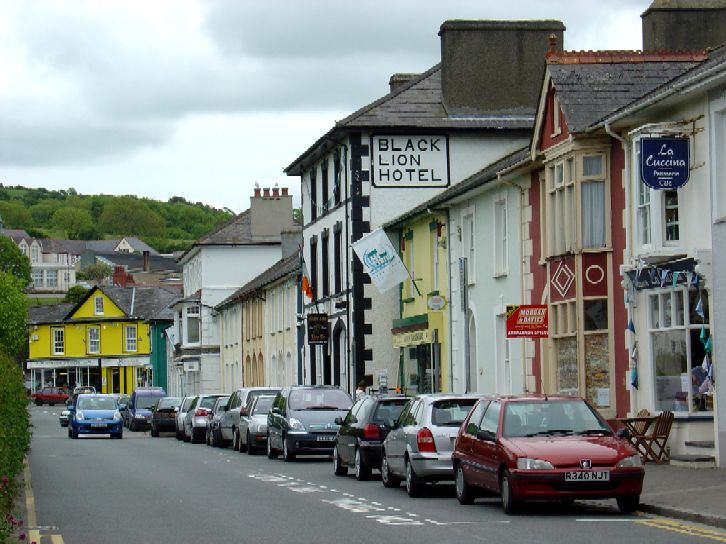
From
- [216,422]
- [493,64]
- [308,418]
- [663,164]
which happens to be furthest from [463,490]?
[493,64]

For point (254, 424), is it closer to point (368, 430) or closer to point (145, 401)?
point (368, 430)

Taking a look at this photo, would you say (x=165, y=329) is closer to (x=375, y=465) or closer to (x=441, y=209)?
(x=441, y=209)

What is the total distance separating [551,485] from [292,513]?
354 cm

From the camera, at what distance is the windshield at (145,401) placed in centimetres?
6694

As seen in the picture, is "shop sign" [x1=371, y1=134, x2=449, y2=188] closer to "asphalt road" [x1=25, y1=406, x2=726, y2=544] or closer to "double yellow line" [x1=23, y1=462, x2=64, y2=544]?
"asphalt road" [x1=25, y1=406, x2=726, y2=544]

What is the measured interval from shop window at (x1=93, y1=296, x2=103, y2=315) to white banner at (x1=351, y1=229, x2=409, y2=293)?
8452cm

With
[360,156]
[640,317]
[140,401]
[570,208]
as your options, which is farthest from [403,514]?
[140,401]

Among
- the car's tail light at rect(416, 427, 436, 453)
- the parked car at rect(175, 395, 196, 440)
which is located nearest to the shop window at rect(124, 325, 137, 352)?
the parked car at rect(175, 395, 196, 440)

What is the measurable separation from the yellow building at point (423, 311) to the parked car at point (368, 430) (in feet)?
37.9

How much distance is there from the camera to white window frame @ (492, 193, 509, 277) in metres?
35.2

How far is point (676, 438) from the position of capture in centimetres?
2588

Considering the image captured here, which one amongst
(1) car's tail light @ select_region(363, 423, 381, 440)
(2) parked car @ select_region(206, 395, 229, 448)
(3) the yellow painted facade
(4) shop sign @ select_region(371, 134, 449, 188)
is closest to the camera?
(1) car's tail light @ select_region(363, 423, 381, 440)

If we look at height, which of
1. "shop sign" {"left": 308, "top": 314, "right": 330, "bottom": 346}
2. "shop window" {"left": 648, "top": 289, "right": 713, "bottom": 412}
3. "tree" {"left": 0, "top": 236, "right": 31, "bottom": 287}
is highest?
"tree" {"left": 0, "top": 236, "right": 31, "bottom": 287}

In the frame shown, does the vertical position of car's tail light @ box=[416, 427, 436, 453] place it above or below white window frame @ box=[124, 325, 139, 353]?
below
